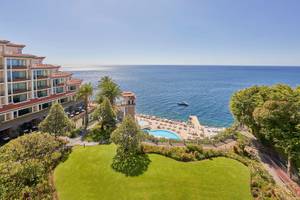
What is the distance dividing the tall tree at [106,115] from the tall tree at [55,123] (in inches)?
280

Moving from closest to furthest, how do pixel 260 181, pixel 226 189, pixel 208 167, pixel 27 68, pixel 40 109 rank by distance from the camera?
pixel 226 189 → pixel 260 181 → pixel 208 167 → pixel 27 68 → pixel 40 109

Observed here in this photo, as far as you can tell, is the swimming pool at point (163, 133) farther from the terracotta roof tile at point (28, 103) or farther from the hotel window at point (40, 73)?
the hotel window at point (40, 73)

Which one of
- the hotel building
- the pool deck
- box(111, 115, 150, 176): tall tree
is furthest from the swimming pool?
the hotel building

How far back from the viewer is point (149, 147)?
28.3 meters

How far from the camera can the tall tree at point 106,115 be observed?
36.9 metres

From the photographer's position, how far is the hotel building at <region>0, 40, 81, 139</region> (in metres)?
37.8

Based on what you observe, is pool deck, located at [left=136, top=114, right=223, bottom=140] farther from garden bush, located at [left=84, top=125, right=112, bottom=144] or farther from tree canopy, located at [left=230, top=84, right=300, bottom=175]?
garden bush, located at [left=84, top=125, right=112, bottom=144]

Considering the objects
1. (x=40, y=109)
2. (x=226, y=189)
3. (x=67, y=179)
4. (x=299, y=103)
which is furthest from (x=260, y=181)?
(x=40, y=109)


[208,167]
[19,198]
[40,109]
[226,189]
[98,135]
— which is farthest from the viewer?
[40,109]

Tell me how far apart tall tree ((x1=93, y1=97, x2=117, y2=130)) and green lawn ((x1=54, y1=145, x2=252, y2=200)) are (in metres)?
11.4

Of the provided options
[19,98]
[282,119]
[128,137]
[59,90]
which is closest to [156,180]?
[128,137]

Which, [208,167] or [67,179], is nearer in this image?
[67,179]

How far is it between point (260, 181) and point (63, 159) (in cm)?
2495

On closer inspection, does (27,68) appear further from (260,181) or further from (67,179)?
(260,181)
